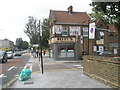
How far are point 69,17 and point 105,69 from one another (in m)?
25.0

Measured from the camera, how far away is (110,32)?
34406mm

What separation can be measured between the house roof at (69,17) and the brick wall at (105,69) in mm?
20118

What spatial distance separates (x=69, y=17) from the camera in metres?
33.5

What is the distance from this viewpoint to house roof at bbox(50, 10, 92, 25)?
31670 mm

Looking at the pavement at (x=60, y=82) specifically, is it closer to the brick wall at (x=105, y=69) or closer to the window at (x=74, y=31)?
the brick wall at (x=105, y=69)

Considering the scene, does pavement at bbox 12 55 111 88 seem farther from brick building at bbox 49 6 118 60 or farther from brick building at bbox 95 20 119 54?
brick building at bbox 95 20 119 54

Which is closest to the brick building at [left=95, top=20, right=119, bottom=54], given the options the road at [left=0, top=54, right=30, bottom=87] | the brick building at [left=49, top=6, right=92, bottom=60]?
the brick building at [left=49, top=6, right=92, bottom=60]

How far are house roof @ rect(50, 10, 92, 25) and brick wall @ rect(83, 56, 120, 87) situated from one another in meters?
20.1

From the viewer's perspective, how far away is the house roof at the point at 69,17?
104ft

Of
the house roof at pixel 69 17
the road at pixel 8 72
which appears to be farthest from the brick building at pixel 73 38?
the road at pixel 8 72

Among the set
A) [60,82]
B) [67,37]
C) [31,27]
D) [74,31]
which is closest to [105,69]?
[60,82]

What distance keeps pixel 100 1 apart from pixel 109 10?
73 cm

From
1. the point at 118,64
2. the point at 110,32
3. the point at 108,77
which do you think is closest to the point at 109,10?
the point at 118,64

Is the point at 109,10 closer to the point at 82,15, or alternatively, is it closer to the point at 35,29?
the point at 82,15
